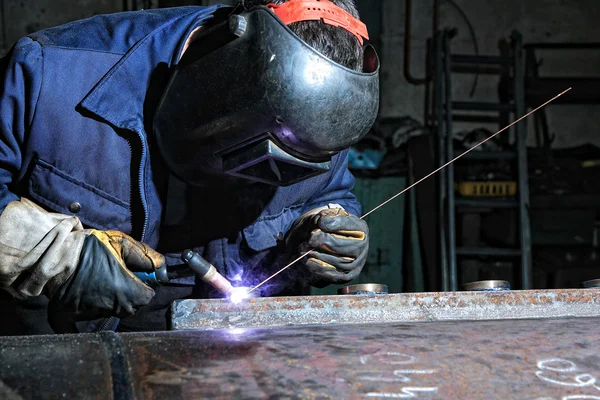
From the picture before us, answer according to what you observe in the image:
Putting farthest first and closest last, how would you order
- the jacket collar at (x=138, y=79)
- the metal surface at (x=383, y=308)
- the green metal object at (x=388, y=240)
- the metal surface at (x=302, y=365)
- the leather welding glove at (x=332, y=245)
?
1. the green metal object at (x=388, y=240)
2. the leather welding glove at (x=332, y=245)
3. the jacket collar at (x=138, y=79)
4. the metal surface at (x=383, y=308)
5. the metal surface at (x=302, y=365)

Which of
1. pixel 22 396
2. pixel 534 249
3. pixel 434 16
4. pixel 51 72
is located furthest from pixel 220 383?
pixel 434 16

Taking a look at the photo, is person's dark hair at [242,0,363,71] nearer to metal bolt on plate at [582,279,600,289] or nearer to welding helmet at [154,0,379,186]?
welding helmet at [154,0,379,186]

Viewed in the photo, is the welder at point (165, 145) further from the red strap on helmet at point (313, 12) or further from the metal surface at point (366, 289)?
the metal surface at point (366, 289)

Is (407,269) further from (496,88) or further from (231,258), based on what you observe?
(231,258)

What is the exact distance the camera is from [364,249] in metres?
2.02

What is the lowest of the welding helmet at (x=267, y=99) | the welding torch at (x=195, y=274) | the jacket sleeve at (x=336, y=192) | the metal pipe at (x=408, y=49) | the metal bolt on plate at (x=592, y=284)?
the metal bolt on plate at (x=592, y=284)

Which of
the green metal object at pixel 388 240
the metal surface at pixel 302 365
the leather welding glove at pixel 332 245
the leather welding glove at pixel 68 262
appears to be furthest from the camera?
the green metal object at pixel 388 240

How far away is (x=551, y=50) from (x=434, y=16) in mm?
1078

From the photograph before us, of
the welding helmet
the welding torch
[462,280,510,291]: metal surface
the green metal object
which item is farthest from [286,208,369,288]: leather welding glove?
→ the green metal object

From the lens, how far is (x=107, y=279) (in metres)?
1.53

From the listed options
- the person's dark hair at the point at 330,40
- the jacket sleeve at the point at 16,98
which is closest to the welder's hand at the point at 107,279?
the jacket sleeve at the point at 16,98

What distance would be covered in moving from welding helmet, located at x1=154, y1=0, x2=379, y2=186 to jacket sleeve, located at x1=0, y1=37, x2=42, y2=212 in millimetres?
318

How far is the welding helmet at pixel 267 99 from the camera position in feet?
4.89

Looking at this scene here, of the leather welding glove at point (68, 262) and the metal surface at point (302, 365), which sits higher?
the leather welding glove at point (68, 262)
